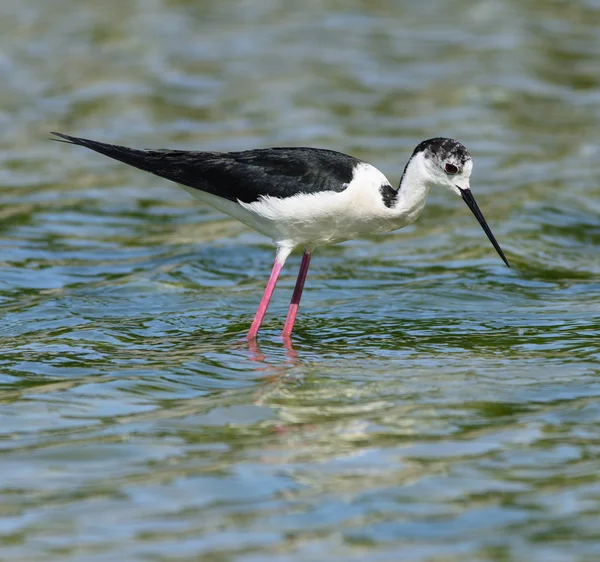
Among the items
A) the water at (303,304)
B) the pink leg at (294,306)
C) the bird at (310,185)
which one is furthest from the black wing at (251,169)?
the water at (303,304)

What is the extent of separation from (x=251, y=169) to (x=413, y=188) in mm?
1118

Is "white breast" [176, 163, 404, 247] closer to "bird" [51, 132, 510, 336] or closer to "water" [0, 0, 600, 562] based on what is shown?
"bird" [51, 132, 510, 336]

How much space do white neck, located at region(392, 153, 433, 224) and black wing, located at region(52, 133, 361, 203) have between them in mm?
364

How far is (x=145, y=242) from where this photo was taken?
36.1 ft

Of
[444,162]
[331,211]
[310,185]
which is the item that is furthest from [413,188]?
[310,185]

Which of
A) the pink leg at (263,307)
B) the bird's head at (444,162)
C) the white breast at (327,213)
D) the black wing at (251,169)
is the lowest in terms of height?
the pink leg at (263,307)

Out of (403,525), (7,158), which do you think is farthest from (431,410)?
(7,158)

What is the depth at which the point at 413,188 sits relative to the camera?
24.9 ft

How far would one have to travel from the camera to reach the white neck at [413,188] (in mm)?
7582

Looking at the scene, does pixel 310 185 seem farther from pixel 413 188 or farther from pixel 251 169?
pixel 413 188

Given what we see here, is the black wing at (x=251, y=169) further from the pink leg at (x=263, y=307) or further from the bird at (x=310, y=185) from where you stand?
the pink leg at (x=263, y=307)

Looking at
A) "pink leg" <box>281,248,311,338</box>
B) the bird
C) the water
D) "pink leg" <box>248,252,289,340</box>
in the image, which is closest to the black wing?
the bird

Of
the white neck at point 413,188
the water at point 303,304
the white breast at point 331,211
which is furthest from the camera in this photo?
the white neck at point 413,188

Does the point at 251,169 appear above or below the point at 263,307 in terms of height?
above
